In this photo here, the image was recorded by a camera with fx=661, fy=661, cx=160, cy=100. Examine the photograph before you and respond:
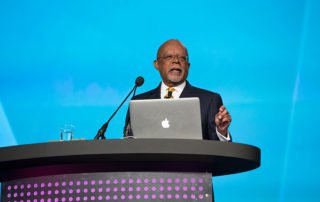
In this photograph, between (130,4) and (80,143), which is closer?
(80,143)

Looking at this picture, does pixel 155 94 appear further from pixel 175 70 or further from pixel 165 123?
pixel 165 123

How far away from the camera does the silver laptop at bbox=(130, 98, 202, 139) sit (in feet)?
8.64

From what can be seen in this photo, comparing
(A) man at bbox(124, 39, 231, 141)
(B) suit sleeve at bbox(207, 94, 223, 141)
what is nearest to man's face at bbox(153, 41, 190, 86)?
(A) man at bbox(124, 39, 231, 141)

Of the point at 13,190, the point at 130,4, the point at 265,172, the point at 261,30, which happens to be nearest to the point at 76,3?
the point at 130,4

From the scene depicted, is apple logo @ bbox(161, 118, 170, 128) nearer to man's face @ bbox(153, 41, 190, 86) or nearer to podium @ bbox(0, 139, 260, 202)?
podium @ bbox(0, 139, 260, 202)

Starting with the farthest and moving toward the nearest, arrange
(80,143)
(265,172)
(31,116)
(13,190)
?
(31,116) → (265,172) → (13,190) → (80,143)

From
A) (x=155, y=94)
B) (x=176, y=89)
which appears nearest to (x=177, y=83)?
(x=176, y=89)

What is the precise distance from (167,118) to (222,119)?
0.98 feet

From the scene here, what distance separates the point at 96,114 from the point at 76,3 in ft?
2.84

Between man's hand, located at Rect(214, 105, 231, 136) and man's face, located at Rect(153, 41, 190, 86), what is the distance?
70cm

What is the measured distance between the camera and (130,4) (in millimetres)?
4789

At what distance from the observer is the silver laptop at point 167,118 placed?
2.63 meters

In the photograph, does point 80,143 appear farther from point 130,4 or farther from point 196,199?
point 130,4

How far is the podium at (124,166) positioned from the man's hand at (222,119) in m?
0.24
